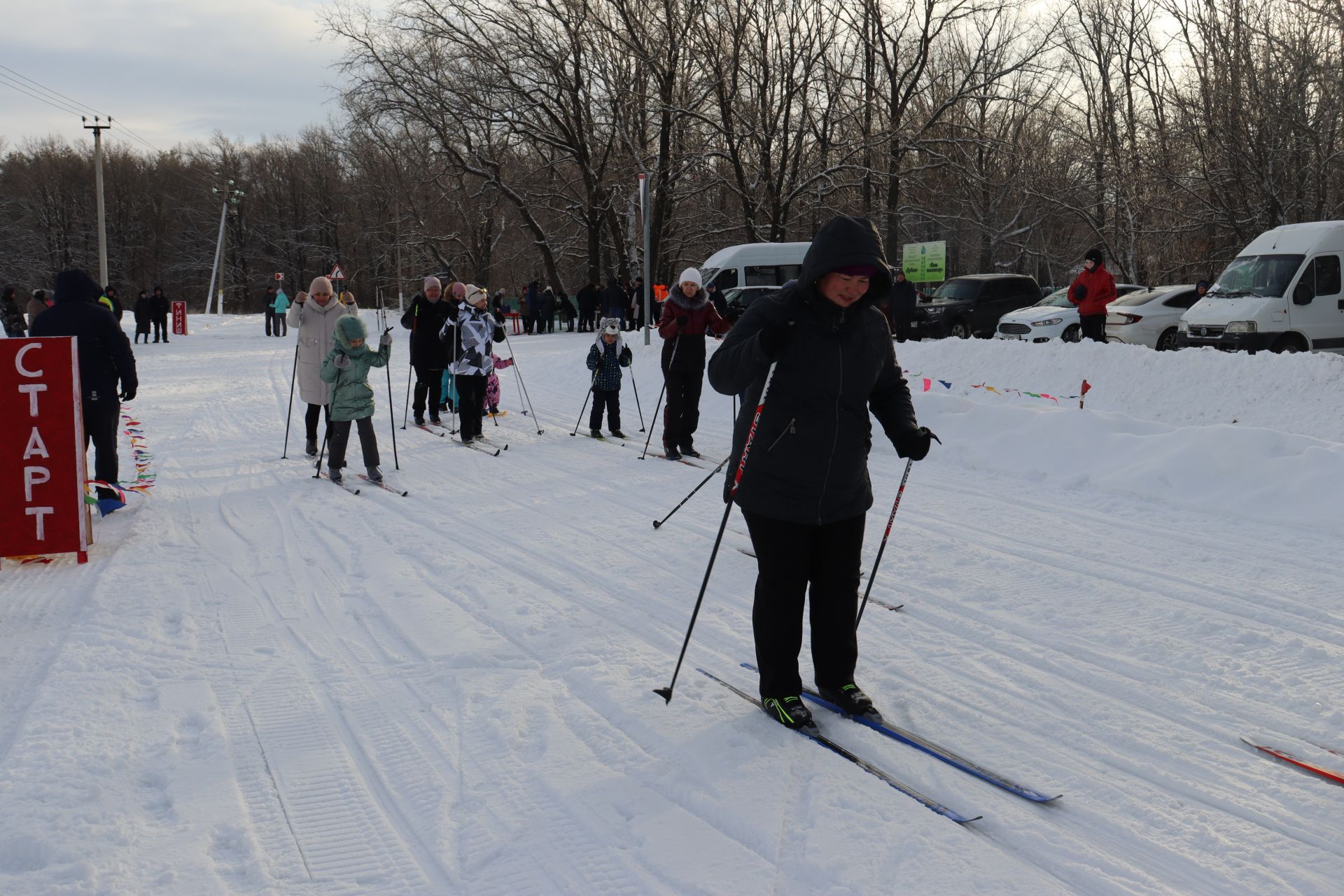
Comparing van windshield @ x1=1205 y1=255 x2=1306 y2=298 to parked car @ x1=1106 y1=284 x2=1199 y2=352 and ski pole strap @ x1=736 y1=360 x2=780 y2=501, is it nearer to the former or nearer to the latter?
parked car @ x1=1106 y1=284 x2=1199 y2=352

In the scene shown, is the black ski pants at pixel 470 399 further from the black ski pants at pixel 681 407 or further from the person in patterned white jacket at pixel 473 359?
the black ski pants at pixel 681 407

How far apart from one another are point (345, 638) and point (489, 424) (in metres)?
7.89

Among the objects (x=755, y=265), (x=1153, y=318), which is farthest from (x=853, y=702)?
(x=755, y=265)

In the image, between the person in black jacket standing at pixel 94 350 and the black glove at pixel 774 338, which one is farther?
the person in black jacket standing at pixel 94 350

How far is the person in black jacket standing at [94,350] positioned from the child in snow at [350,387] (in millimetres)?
1709

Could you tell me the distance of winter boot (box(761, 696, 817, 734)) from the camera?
3820mm

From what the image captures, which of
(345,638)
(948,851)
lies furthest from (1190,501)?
(345,638)

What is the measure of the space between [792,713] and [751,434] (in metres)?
1.07

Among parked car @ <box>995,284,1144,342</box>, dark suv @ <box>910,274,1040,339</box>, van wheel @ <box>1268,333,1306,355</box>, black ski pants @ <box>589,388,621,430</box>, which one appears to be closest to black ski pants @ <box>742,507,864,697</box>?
black ski pants @ <box>589,388,621,430</box>

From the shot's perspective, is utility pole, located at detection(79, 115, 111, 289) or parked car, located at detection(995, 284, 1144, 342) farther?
utility pole, located at detection(79, 115, 111, 289)

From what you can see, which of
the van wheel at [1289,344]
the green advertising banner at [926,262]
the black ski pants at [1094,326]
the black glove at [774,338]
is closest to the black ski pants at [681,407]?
the black glove at [774,338]

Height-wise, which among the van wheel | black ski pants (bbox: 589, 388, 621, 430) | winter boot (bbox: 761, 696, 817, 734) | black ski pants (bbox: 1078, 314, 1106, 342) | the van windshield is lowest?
winter boot (bbox: 761, 696, 817, 734)

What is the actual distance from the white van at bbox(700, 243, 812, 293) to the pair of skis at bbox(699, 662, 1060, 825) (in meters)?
22.9

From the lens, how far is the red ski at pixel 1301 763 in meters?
3.40
